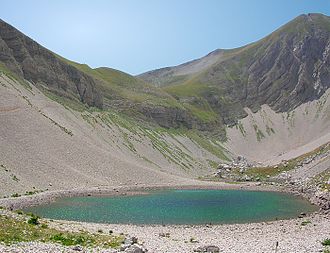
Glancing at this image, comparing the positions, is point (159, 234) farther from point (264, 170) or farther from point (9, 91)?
point (264, 170)

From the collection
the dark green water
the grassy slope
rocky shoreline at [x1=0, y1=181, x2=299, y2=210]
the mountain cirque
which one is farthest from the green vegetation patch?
rocky shoreline at [x1=0, y1=181, x2=299, y2=210]

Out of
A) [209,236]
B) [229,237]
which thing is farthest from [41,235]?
[229,237]

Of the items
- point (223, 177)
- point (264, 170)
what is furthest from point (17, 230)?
point (264, 170)

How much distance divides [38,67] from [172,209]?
271ft

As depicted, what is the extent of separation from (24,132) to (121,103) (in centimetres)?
7630

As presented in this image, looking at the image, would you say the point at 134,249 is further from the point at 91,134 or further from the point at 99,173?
the point at 91,134

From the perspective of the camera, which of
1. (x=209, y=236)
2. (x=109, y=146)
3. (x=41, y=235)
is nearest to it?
(x=41, y=235)

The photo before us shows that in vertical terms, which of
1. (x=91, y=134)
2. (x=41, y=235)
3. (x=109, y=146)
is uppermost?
(x=91, y=134)

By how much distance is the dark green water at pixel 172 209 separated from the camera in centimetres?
5153

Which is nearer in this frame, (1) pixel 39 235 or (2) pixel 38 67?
(1) pixel 39 235

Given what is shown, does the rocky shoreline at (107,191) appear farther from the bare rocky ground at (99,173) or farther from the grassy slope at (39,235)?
the grassy slope at (39,235)

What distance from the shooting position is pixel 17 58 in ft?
396

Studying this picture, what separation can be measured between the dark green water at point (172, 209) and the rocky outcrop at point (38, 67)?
64750 millimetres

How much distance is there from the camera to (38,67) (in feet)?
409
